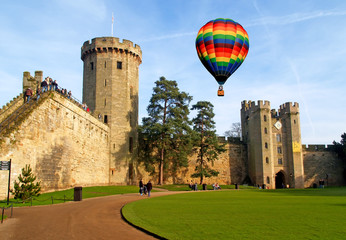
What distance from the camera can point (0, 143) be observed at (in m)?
19.3

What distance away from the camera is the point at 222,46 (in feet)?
82.8

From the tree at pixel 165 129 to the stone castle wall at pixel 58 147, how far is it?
275 inches

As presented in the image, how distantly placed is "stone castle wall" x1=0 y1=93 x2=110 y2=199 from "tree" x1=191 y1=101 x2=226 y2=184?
1497 cm

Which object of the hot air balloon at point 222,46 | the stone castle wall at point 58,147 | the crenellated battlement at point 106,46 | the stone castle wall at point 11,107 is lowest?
the stone castle wall at point 58,147

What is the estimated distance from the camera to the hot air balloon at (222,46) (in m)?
25.2

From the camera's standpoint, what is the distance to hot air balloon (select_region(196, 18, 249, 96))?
25237mm

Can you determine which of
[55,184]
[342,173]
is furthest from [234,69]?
[342,173]

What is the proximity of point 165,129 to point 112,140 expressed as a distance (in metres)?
6.62

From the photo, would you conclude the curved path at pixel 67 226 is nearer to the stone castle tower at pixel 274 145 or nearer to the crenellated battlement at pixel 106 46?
the crenellated battlement at pixel 106 46

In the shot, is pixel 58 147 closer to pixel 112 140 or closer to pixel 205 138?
pixel 112 140

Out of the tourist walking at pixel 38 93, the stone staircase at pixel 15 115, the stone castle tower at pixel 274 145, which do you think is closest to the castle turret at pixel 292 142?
the stone castle tower at pixel 274 145

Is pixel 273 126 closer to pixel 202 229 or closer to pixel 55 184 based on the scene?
pixel 55 184

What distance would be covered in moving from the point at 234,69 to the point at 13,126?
55.7 feet

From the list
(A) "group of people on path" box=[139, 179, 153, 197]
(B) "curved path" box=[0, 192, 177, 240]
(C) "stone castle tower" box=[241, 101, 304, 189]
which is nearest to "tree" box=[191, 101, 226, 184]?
(C) "stone castle tower" box=[241, 101, 304, 189]
